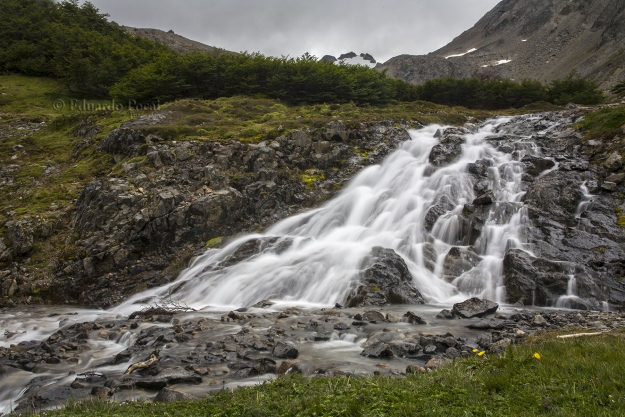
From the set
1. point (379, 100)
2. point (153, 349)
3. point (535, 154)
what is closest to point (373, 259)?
point (153, 349)

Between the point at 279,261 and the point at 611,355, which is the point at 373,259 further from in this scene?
the point at 611,355

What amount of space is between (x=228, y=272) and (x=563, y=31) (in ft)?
445

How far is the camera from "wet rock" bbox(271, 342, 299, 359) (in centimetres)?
865

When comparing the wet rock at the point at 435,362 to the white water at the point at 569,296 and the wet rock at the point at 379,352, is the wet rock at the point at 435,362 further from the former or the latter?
the white water at the point at 569,296

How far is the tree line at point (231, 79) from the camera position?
41250mm

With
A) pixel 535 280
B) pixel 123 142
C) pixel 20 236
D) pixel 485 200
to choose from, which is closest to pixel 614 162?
pixel 485 200

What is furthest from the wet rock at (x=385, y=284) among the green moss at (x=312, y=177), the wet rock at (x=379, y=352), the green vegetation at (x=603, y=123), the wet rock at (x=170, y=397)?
the green vegetation at (x=603, y=123)

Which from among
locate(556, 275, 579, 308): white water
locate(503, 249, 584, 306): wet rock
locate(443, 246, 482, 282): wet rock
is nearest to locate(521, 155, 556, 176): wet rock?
locate(443, 246, 482, 282): wet rock

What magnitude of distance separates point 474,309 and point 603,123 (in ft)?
61.5

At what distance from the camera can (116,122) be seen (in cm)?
3097

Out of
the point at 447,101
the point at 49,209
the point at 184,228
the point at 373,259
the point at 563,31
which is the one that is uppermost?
the point at 563,31

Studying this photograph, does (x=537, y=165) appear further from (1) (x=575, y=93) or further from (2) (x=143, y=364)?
(1) (x=575, y=93)

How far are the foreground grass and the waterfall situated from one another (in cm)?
826

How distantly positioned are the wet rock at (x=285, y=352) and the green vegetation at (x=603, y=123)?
71.3 ft
